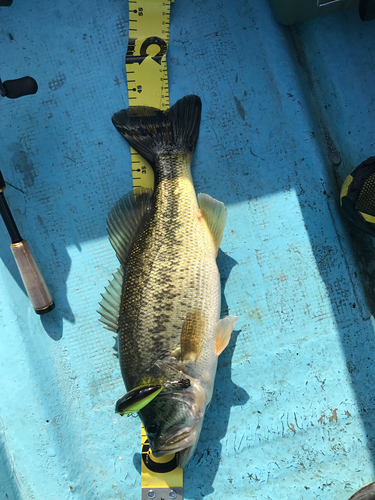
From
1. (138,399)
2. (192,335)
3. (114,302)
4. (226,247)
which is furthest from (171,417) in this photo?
(226,247)

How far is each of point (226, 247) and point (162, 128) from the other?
747mm

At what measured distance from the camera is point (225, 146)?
2.29m

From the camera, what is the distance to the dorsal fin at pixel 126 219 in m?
1.99

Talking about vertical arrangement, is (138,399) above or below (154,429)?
above

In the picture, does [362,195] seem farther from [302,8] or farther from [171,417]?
[171,417]

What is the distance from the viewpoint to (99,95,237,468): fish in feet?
5.76

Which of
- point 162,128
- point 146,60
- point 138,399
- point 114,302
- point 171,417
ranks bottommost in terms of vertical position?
point 171,417

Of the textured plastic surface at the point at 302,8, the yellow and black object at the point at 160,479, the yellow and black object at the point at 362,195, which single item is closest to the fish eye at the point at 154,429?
the yellow and black object at the point at 160,479

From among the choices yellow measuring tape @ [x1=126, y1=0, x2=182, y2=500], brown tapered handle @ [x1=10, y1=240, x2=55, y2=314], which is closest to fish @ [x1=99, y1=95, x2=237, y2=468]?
yellow measuring tape @ [x1=126, y1=0, x2=182, y2=500]

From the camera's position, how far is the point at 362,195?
207 centimetres

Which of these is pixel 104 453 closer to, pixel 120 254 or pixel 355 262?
pixel 120 254

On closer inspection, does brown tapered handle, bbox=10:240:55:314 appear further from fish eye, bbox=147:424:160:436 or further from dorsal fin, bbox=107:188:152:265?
fish eye, bbox=147:424:160:436

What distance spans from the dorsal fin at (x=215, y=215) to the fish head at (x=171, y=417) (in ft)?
2.42

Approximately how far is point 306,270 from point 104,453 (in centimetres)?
151
